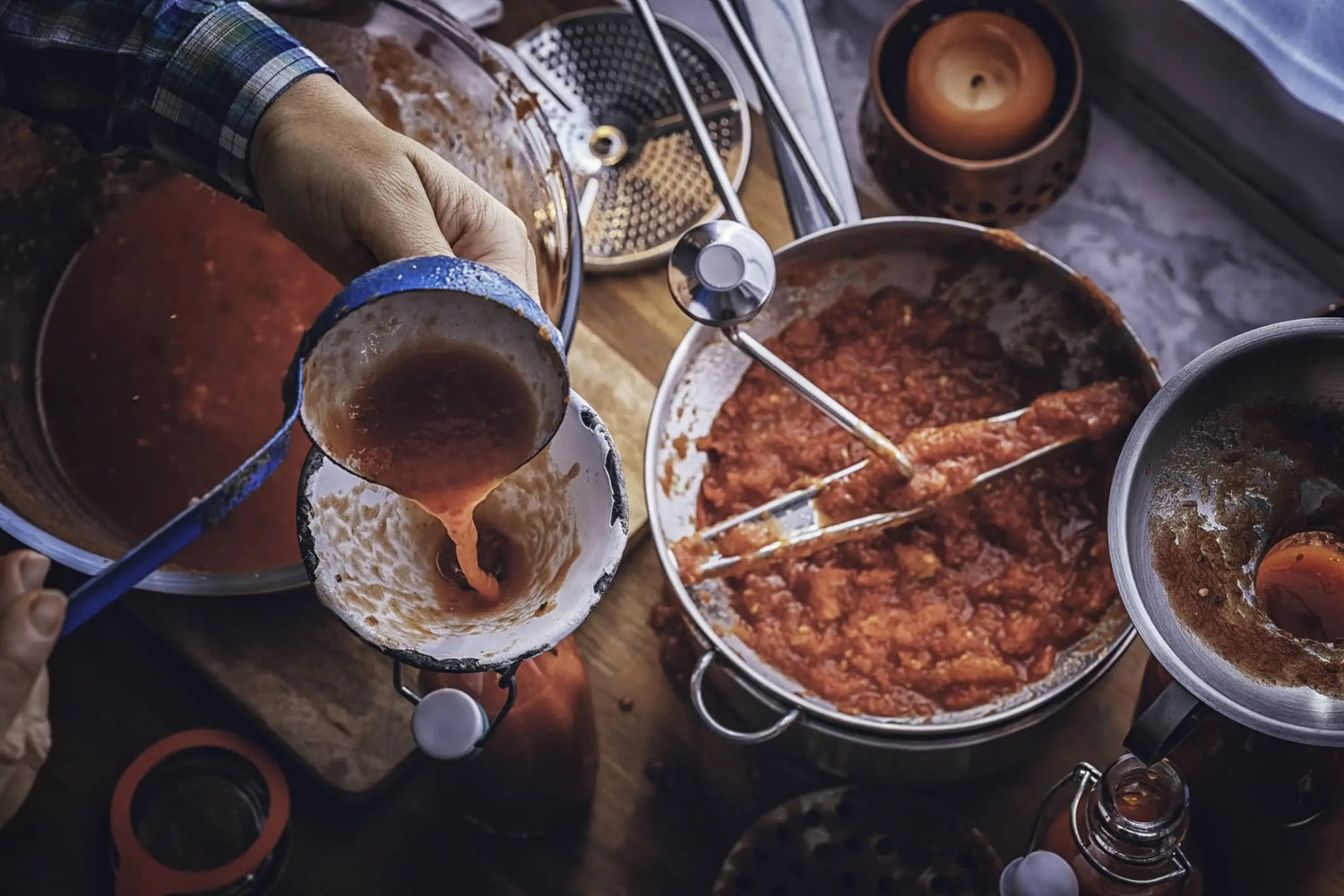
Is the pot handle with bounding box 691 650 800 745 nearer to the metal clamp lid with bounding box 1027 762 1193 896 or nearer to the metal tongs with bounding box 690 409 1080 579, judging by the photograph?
the metal tongs with bounding box 690 409 1080 579

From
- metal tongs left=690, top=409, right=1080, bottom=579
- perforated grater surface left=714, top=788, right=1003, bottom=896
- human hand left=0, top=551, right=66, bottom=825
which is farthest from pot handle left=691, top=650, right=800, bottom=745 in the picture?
human hand left=0, top=551, right=66, bottom=825

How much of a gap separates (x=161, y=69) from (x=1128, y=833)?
3.96ft

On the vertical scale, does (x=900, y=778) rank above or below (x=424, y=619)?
below

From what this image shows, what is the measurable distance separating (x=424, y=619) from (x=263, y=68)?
0.56m

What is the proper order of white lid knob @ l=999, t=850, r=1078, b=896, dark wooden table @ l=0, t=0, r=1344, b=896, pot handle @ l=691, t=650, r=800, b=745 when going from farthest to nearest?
dark wooden table @ l=0, t=0, r=1344, b=896, pot handle @ l=691, t=650, r=800, b=745, white lid knob @ l=999, t=850, r=1078, b=896

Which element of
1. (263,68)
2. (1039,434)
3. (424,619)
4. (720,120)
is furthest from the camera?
(720,120)

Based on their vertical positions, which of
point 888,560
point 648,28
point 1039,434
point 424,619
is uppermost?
point 648,28

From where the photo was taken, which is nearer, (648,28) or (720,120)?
(648,28)

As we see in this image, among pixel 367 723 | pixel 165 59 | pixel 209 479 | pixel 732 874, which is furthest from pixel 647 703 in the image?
pixel 165 59

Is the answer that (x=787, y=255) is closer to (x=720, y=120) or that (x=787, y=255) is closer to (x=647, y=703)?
(x=720, y=120)

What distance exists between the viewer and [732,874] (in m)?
1.42

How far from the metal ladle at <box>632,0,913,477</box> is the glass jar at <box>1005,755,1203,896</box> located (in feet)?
1.28

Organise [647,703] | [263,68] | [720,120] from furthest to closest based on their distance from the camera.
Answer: [720,120], [647,703], [263,68]

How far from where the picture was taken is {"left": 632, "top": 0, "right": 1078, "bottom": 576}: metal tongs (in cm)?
131
